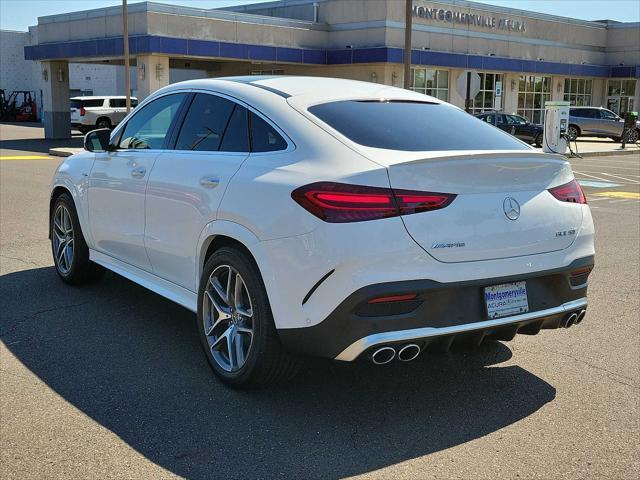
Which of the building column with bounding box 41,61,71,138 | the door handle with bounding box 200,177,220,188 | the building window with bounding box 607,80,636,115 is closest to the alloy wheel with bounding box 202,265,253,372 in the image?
the door handle with bounding box 200,177,220,188

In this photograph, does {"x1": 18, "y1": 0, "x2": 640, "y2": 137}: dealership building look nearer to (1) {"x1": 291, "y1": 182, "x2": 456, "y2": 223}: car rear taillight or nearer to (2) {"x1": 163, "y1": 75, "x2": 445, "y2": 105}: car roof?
(2) {"x1": 163, "y1": 75, "x2": 445, "y2": 105}: car roof

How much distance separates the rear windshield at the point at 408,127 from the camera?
414 cm

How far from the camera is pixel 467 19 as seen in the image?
124 feet

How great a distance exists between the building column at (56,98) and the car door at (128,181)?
31165 mm

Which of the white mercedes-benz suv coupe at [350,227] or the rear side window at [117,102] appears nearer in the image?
the white mercedes-benz suv coupe at [350,227]

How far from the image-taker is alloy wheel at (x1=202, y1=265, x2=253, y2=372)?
426cm

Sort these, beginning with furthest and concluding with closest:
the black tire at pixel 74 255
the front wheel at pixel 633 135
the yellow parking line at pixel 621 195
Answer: the front wheel at pixel 633 135
the yellow parking line at pixel 621 195
the black tire at pixel 74 255

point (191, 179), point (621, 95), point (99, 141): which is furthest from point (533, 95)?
point (191, 179)

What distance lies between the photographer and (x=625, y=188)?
17.2 m

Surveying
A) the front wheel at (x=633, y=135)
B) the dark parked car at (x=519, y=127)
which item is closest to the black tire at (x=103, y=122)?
the dark parked car at (x=519, y=127)

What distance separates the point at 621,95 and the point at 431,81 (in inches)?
699

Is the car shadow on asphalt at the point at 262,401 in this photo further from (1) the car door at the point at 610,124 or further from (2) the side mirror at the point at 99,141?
(1) the car door at the point at 610,124

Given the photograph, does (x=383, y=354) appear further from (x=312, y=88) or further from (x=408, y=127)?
(x=312, y=88)

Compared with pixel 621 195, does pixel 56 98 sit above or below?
above
